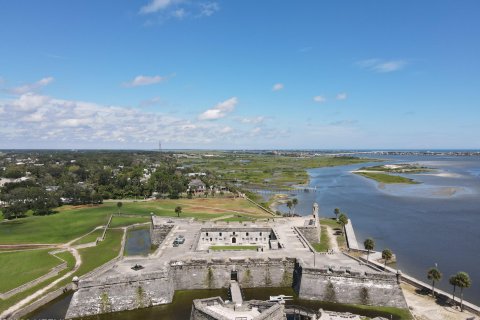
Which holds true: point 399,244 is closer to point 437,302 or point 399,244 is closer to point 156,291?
point 437,302

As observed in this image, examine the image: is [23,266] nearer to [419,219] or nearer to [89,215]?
[89,215]

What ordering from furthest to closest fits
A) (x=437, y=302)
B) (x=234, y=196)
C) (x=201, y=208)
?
(x=234, y=196), (x=201, y=208), (x=437, y=302)

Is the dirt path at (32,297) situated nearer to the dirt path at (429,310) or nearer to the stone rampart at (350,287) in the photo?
the stone rampart at (350,287)

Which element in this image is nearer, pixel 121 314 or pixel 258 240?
pixel 121 314

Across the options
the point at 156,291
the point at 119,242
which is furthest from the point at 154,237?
the point at 156,291

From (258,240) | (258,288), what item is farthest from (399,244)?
(258,288)

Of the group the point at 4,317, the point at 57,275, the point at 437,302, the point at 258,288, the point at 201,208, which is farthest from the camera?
the point at 201,208

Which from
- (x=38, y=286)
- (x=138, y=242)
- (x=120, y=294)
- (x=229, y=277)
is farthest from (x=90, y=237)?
(x=229, y=277)
